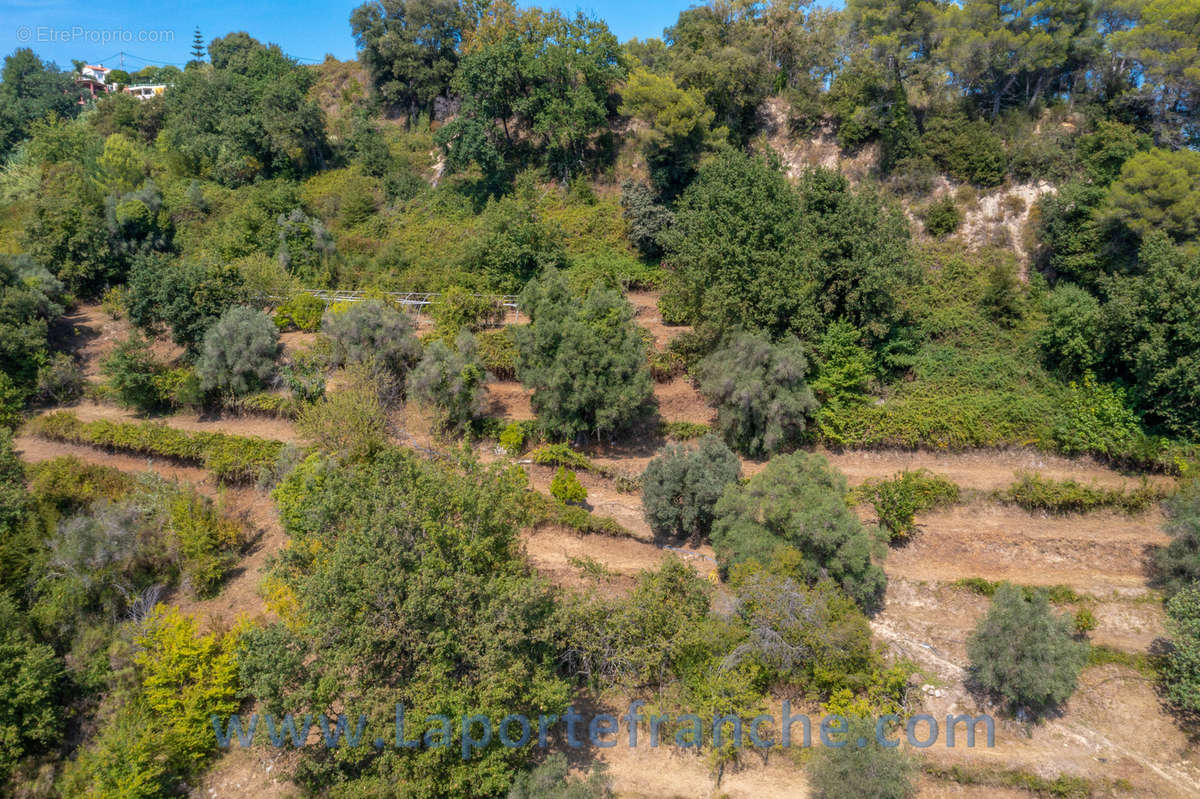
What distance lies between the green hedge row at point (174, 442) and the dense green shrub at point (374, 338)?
189 inches

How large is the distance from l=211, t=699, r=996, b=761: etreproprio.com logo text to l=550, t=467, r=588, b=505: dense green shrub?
7.79m

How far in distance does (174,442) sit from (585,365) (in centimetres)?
1746

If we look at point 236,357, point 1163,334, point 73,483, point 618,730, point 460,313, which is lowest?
point 618,730

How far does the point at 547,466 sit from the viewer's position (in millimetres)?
25156

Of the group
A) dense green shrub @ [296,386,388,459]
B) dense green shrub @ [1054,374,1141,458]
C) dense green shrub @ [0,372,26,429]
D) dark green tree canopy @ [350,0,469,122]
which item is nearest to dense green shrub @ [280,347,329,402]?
dense green shrub @ [296,386,388,459]

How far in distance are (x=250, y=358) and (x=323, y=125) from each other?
75.5 ft

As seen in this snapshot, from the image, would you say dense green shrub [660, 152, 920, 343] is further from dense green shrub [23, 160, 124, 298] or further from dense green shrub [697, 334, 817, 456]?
dense green shrub [23, 160, 124, 298]

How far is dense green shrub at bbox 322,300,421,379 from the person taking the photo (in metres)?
27.2

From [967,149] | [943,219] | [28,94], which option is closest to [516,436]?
[943,219]

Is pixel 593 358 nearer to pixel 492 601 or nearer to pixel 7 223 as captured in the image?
pixel 492 601

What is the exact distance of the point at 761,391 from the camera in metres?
23.3

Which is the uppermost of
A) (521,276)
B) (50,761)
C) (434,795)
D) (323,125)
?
(323,125)

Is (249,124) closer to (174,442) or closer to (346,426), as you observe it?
(174,442)

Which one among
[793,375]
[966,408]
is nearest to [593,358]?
[793,375]
